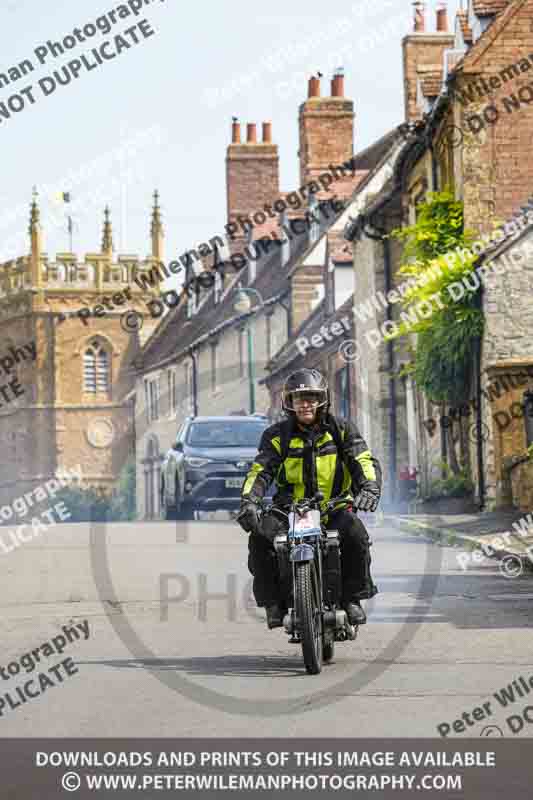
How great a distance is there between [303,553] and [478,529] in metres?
13.1

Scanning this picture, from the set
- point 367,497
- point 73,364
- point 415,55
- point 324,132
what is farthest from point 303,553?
point 73,364


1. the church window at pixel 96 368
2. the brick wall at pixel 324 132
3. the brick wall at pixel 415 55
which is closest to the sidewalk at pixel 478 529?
the brick wall at pixel 415 55

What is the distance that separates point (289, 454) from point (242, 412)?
45829 mm

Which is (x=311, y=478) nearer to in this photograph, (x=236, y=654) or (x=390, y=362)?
(x=236, y=654)

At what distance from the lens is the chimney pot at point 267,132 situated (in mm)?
59606

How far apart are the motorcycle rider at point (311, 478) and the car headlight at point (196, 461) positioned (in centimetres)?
1850

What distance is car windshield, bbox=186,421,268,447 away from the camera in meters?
29.3

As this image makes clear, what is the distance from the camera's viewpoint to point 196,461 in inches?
1129

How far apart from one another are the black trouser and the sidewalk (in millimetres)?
7068

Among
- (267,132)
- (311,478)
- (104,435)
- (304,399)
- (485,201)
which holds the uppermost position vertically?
(267,132)

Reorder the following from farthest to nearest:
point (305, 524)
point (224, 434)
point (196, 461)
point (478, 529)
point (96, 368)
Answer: point (96, 368) < point (224, 434) < point (196, 461) < point (478, 529) < point (305, 524)

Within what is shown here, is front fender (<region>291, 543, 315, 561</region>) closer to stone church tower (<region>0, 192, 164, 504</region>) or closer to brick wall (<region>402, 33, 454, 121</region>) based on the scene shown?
brick wall (<region>402, 33, 454, 121</region>)

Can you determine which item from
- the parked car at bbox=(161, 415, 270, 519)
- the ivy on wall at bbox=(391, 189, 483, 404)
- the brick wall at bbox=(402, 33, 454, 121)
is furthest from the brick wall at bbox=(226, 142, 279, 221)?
the parked car at bbox=(161, 415, 270, 519)
